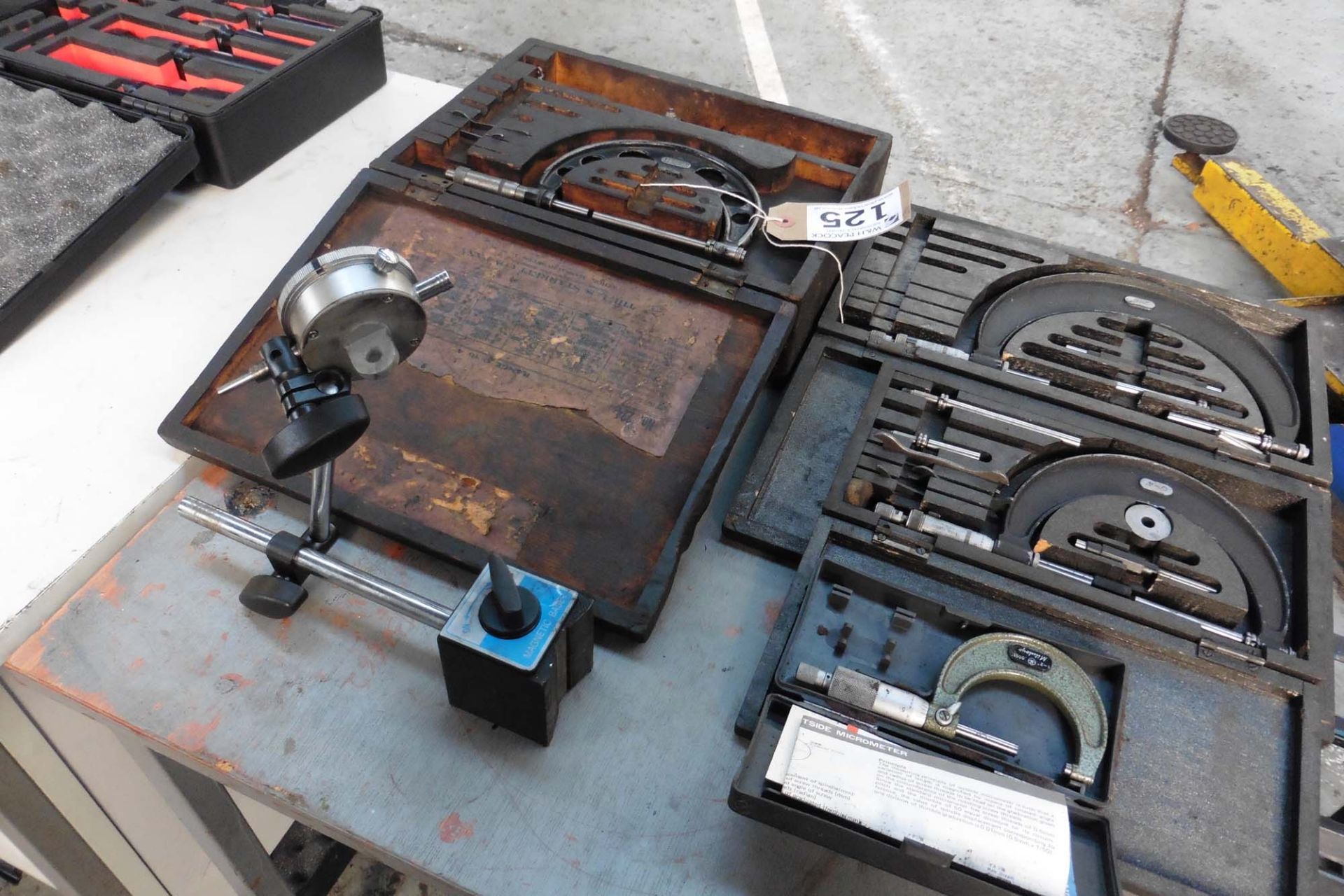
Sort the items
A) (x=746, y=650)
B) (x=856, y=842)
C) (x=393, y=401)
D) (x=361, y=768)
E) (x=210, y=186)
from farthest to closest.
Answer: (x=210, y=186) < (x=393, y=401) < (x=746, y=650) < (x=361, y=768) < (x=856, y=842)

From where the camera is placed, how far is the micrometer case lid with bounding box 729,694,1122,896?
2.22 feet

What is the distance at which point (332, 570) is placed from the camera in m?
0.87

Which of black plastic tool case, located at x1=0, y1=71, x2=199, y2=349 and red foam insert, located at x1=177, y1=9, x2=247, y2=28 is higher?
red foam insert, located at x1=177, y1=9, x2=247, y2=28

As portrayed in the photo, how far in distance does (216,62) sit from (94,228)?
0.41 metres

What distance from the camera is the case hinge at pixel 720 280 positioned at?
1.10m

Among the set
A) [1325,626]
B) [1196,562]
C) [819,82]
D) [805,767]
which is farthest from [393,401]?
[819,82]

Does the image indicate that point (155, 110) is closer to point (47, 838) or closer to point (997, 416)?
point (47, 838)

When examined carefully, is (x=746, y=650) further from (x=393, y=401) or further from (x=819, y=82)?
(x=819, y=82)

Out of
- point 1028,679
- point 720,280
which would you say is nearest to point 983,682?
A: point 1028,679

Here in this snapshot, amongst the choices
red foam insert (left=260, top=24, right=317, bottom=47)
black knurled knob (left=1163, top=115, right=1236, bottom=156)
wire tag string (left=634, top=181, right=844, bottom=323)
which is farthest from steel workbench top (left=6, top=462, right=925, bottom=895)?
black knurled knob (left=1163, top=115, right=1236, bottom=156)

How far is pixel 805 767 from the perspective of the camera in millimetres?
717

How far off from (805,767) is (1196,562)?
1.84 ft

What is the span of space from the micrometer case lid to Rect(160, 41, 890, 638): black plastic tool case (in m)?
0.21

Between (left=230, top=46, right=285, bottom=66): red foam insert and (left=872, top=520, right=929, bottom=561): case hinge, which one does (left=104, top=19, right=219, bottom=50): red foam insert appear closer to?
(left=230, top=46, right=285, bottom=66): red foam insert
